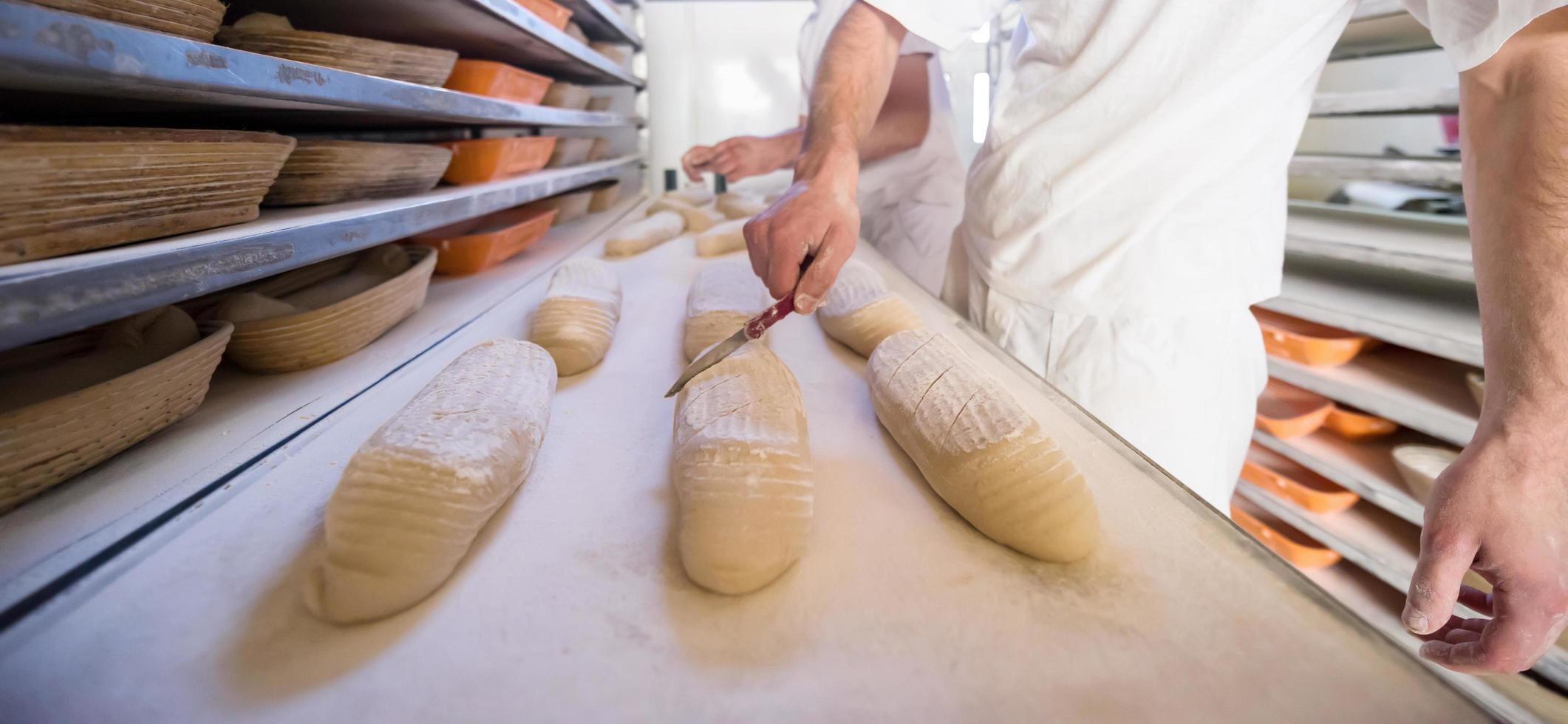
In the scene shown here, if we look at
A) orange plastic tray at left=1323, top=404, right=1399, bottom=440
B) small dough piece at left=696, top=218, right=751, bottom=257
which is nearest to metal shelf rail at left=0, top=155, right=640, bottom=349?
small dough piece at left=696, top=218, right=751, bottom=257

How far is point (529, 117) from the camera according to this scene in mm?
1995

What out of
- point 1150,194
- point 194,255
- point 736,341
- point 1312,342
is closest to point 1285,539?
point 1312,342

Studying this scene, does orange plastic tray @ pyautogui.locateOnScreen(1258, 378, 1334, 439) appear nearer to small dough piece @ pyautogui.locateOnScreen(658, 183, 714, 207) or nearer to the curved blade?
the curved blade

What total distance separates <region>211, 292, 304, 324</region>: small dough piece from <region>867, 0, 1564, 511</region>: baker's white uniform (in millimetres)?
1152

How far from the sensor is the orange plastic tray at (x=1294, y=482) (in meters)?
2.06

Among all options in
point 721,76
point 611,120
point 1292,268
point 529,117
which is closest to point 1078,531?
point 529,117

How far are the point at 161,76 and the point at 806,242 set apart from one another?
0.75 m

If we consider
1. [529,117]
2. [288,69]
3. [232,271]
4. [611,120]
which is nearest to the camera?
[232,271]

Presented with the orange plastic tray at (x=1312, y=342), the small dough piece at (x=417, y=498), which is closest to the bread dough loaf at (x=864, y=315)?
the small dough piece at (x=417, y=498)

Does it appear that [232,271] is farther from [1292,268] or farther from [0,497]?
[1292,268]

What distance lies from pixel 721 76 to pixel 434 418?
12.1 ft

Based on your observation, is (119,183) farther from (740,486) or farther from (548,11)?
(548,11)

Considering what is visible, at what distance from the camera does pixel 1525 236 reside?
2.64 ft

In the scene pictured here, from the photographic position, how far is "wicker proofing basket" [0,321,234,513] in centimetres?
69
